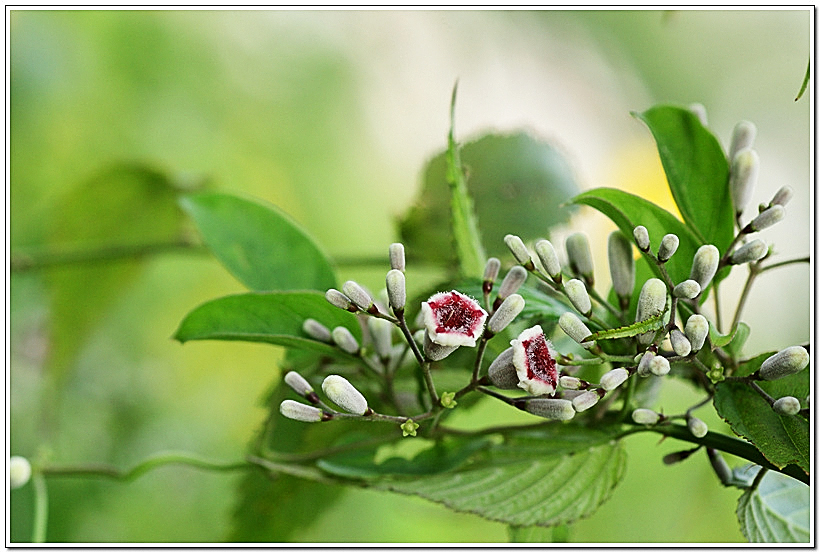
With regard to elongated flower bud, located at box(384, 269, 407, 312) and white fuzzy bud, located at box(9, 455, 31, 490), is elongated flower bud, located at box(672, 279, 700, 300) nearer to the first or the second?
elongated flower bud, located at box(384, 269, 407, 312)

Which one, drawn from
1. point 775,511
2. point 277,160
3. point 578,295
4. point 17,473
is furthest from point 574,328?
point 277,160

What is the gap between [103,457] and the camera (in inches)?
18.9

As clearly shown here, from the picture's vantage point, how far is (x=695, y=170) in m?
0.24

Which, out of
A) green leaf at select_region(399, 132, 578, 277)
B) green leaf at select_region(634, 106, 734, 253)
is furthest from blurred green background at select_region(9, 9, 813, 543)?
green leaf at select_region(634, 106, 734, 253)

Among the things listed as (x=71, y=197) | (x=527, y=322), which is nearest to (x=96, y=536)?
(x=71, y=197)

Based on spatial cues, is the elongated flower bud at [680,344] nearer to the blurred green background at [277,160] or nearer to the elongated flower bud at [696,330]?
the elongated flower bud at [696,330]

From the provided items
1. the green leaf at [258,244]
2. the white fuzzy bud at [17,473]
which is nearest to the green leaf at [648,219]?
the green leaf at [258,244]

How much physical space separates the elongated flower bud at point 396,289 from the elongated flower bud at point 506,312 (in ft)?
0.08

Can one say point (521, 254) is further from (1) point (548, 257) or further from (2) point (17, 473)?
(2) point (17, 473)

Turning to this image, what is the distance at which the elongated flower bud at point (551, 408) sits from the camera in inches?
7.4

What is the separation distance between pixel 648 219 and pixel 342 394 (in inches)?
4.2

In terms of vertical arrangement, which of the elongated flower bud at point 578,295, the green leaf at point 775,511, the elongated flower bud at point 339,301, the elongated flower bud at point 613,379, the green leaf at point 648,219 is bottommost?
the green leaf at point 775,511

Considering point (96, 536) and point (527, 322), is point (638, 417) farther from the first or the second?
point (96, 536)

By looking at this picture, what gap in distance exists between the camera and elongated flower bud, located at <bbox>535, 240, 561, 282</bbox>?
0.20 metres
